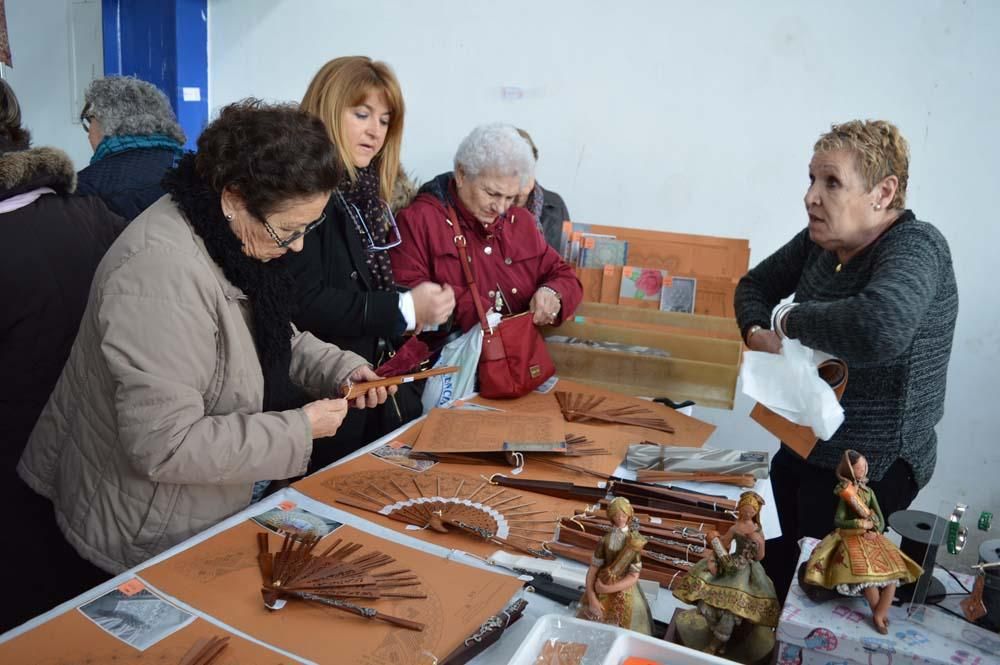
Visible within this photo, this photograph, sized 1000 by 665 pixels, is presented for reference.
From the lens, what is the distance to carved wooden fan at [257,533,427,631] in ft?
4.57

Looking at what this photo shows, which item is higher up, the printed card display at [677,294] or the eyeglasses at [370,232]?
the eyeglasses at [370,232]

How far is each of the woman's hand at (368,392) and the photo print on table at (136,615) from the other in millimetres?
750

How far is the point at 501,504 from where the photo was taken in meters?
1.92

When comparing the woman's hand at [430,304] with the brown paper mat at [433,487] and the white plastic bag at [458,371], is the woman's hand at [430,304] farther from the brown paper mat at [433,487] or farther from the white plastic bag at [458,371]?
the brown paper mat at [433,487]

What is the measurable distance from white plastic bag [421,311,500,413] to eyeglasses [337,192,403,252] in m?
0.43

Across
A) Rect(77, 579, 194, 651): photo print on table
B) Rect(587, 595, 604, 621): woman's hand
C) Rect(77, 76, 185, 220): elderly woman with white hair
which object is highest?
Rect(77, 76, 185, 220): elderly woman with white hair

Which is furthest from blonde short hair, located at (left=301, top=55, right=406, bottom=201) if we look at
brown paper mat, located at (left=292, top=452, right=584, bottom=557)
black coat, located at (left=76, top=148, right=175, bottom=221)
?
brown paper mat, located at (left=292, top=452, right=584, bottom=557)

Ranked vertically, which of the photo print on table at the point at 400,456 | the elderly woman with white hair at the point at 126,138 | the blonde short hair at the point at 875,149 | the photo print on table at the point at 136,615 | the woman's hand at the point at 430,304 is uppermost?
the blonde short hair at the point at 875,149

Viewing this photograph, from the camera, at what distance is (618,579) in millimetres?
1309

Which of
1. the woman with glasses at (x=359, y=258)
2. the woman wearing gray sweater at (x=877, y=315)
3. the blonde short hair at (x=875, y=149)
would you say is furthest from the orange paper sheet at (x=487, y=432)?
the blonde short hair at (x=875, y=149)

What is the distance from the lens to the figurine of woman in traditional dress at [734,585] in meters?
1.28

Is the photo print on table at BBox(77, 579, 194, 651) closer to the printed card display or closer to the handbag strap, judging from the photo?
the handbag strap

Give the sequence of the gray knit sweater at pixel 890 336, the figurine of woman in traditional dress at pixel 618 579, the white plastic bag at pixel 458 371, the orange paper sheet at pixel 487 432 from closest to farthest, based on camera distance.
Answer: the figurine of woman in traditional dress at pixel 618 579
the gray knit sweater at pixel 890 336
the orange paper sheet at pixel 487 432
the white plastic bag at pixel 458 371

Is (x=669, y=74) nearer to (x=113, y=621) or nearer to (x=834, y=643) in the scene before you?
(x=834, y=643)
